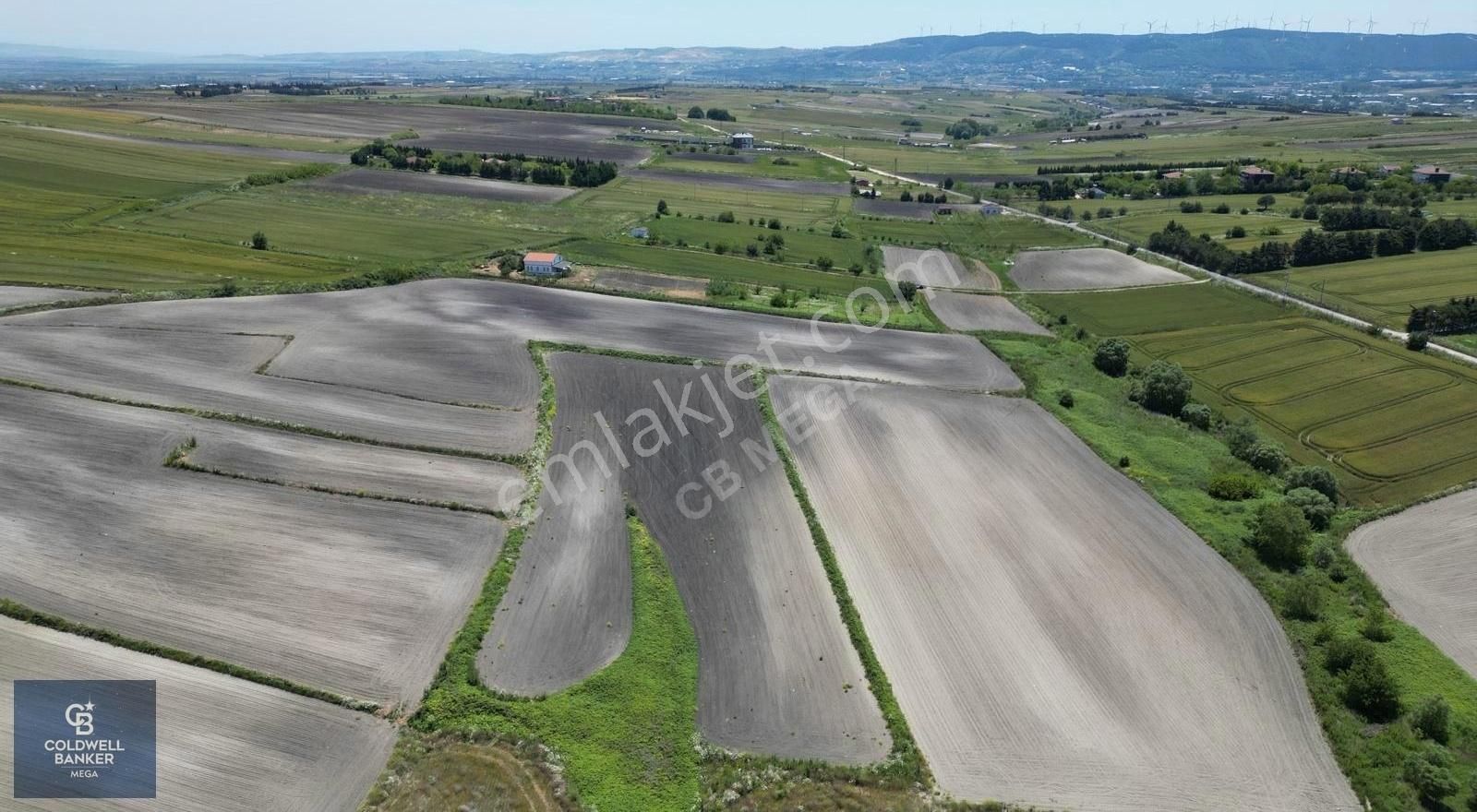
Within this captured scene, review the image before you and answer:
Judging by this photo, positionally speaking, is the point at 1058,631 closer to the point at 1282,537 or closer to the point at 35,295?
the point at 1282,537

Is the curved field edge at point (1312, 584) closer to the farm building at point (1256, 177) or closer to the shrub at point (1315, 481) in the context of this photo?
the shrub at point (1315, 481)

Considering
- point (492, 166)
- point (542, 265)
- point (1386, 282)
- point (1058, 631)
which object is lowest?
point (1058, 631)

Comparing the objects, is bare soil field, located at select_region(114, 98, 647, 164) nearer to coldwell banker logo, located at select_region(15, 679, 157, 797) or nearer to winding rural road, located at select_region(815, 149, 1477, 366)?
winding rural road, located at select_region(815, 149, 1477, 366)

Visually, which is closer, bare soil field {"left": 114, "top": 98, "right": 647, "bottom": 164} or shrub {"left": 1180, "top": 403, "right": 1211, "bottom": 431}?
shrub {"left": 1180, "top": 403, "right": 1211, "bottom": 431}

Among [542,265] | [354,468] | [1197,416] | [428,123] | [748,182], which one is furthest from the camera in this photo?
[428,123]

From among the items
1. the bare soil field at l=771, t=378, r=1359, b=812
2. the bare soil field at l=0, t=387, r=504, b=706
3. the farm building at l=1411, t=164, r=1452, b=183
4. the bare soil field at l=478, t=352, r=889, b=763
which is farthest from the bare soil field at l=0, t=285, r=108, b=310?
the farm building at l=1411, t=164, r=1452, b=183

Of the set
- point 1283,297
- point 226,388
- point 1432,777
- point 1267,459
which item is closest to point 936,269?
point 1283,297
